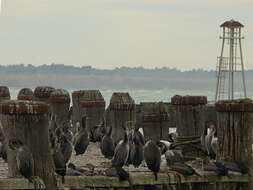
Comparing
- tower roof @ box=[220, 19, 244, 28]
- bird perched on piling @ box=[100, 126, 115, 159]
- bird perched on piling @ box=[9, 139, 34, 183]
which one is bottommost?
bird perched on piling @ box=[100, 126, 115, 159]

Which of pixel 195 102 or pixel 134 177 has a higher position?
pixel 195 102

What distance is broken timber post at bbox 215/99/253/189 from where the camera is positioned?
11.6 metres

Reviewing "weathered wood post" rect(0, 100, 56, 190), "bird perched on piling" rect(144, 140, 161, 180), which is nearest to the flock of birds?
"bird perched on piling" rect(144, 140, 161, 180)

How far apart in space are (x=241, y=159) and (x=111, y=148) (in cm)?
363

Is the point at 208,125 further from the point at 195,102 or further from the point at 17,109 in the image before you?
the point at 17,109

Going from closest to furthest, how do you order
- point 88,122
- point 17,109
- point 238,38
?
1. point 17,109
2. point 88,122
3. point 238,38

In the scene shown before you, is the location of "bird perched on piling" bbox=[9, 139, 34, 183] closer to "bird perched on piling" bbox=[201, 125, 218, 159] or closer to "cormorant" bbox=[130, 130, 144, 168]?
"cormorant" bbox=[130, 130, 144, 168]

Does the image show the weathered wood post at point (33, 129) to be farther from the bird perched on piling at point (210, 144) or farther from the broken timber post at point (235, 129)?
the bird perched on piling at point (210, 144)

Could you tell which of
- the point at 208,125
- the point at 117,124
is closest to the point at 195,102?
the point at 208,125

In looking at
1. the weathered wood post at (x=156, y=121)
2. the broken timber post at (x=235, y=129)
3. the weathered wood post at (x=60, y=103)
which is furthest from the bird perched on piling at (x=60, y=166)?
the weathered wood post at (x=60, y=103)

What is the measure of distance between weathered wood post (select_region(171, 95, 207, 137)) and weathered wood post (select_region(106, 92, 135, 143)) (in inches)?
75.0

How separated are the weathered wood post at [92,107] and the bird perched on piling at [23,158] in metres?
9.60

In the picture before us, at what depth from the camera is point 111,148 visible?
1459 centimetres

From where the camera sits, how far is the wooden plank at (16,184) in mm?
9312
